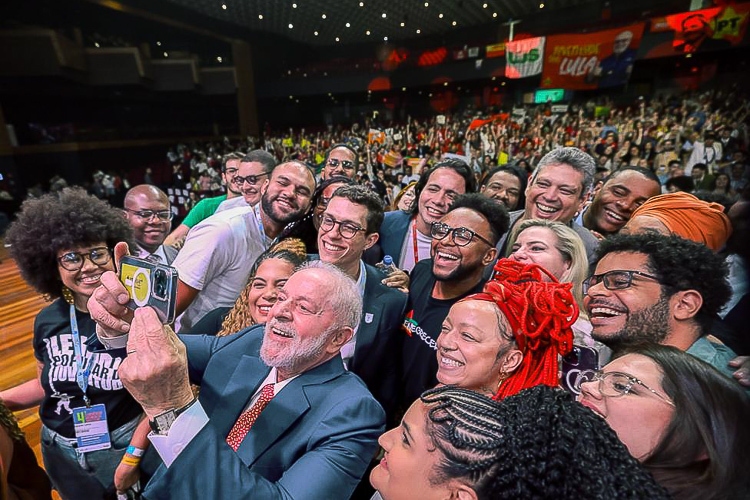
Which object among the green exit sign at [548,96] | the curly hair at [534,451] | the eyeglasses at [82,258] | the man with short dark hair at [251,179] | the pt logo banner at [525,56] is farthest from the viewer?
the green exit sign at [548,96]

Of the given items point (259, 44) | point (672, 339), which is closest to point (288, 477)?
point (672, 339)

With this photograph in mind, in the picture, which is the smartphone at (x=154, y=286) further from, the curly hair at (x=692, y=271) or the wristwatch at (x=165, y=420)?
the curly hair at (x=692, y=271)

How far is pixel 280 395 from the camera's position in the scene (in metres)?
1.23

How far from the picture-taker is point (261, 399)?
1.28m

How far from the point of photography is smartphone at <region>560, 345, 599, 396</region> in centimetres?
139

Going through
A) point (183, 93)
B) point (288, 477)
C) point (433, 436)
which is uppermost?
point (183, 93)

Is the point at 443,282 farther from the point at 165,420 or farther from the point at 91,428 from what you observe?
the point at 91,428

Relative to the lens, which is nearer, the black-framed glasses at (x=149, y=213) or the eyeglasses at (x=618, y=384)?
the eyeglasses at (x=618, y=384)

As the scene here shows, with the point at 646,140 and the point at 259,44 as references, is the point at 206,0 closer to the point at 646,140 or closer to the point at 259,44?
the point at 259,44

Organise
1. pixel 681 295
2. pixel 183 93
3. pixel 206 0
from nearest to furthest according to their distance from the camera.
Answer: pixel 681 295 → pixel 206 0 → pixel 183 93

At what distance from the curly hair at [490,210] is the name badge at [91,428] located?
6.29ft

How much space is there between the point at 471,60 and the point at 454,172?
1117cm

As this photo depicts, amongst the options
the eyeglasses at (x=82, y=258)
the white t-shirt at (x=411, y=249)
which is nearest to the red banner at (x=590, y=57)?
the white t-shirt at (x=411, y=249)

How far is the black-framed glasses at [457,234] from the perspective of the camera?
5.92ft
